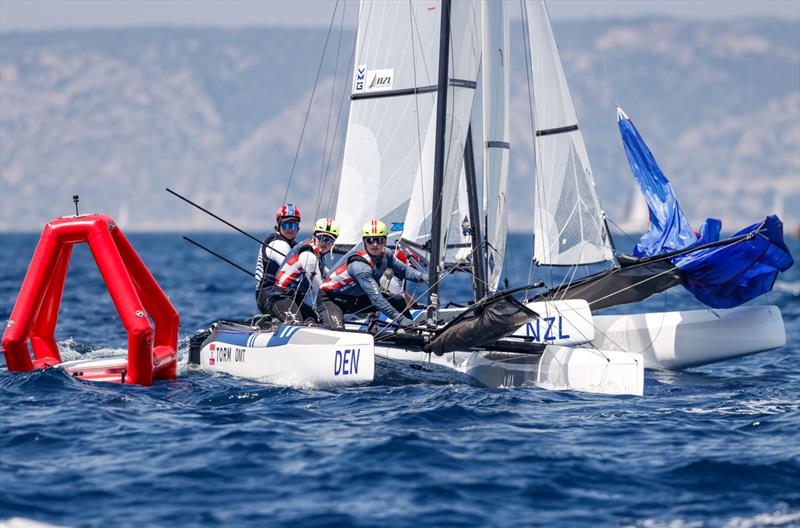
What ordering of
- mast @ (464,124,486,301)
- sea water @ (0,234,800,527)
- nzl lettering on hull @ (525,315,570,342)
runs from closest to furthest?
1. sea water @ (0,234,800,527)
2. nzl lettering on hull @ (525,315,570,342)
3. mast @ (464,124,486,301)

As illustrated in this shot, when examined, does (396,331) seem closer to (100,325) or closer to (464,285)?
(100,325)

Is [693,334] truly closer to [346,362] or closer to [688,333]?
[688,333]

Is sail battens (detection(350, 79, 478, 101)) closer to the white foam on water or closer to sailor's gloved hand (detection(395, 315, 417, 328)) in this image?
sailor's gloved hand (detection(395, 315, 417, 328))

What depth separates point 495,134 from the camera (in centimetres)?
1395

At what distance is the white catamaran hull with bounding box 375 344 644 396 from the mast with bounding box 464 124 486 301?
155 centimetres

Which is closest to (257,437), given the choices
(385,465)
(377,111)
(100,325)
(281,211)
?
(385,465)

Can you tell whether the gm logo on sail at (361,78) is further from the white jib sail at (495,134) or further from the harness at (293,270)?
the harness at (293,270)

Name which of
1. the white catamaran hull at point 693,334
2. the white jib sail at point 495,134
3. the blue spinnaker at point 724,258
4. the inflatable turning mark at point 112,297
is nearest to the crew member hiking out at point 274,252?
the inflatable turning mark at point 112,297

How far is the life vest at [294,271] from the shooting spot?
1220 cm

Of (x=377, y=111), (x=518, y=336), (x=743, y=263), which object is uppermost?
(x=377, y=111)

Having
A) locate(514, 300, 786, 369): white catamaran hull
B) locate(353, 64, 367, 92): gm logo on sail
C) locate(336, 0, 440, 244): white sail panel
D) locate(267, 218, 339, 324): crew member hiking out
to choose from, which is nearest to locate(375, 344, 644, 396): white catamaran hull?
locate(514, 300, 786, 369): white catamaran hull

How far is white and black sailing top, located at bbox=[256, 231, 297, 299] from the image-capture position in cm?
1256

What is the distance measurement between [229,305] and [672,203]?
10.7 m

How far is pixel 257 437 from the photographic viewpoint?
831 centimetres
